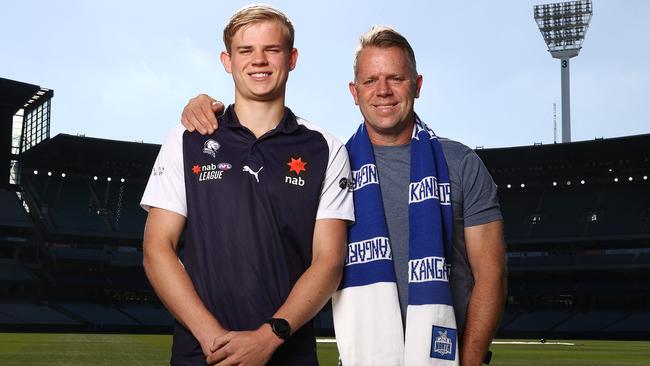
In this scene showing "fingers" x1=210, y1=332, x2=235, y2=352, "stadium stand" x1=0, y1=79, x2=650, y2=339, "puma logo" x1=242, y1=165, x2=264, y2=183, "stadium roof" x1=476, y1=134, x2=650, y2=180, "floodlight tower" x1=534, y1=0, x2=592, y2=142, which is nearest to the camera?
"fingers" x1=210, y1=332, x2=235, y2=352

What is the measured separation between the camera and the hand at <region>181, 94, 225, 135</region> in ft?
11.3

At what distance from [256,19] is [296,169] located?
0.67 meters

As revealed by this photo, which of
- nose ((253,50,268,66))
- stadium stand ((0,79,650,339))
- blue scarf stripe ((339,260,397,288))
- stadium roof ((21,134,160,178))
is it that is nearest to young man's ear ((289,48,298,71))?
nose ((253,50,268,66))

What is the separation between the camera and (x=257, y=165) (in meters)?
3.33

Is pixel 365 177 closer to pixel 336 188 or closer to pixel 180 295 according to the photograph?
pixel 336 188

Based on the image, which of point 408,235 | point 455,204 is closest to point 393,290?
point 408,235

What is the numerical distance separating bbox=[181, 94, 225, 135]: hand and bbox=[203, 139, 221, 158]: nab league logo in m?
0.05

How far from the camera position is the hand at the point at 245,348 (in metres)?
2.99

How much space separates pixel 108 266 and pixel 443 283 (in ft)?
161

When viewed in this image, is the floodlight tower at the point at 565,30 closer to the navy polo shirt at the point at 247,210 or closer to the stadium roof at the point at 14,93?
the stadium roof at the point at 14,93

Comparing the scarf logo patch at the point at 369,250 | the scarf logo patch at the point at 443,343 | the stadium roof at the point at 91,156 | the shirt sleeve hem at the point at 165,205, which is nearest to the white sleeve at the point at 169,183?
the shirt sleeve hem at the point at 165,205

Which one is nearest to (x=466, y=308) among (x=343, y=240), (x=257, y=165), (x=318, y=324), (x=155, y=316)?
(x=343, y=240)

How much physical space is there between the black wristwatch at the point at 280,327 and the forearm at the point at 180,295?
19 centimetres

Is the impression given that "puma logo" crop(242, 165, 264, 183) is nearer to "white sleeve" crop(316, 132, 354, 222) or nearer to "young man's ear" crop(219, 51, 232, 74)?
"white sleeve" crop(316, 132, 354, 222)
